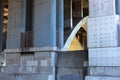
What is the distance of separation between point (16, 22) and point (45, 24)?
2388 millimetres

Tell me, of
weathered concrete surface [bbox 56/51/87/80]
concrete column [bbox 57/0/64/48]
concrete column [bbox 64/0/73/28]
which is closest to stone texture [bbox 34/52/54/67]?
weathered concrete surface [bbox 56/51/87/80]

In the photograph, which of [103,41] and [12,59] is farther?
[12,59]

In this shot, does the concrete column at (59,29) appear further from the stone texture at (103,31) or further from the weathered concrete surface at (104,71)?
the weathered concrete surface at (104,71)

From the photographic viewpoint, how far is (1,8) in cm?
2317

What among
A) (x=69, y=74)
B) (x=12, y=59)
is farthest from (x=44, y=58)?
(x=12, y=59)

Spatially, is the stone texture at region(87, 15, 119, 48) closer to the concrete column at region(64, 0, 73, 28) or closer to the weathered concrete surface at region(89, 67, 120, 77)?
the weathered concrete surface at region(89, 67, 120, 77)

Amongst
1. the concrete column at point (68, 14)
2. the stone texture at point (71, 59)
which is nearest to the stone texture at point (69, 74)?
the stone texture at point (71, 59)

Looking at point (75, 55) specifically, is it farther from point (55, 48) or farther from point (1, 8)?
point (1, 8)

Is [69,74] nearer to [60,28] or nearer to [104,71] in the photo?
[104,71]

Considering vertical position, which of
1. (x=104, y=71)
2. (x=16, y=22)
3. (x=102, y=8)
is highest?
(x=102, y=8)

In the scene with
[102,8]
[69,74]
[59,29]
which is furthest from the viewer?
[59,29]

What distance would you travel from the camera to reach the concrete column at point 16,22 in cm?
1397

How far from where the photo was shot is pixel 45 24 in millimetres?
12859

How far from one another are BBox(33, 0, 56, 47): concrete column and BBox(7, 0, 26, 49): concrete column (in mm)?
1065
